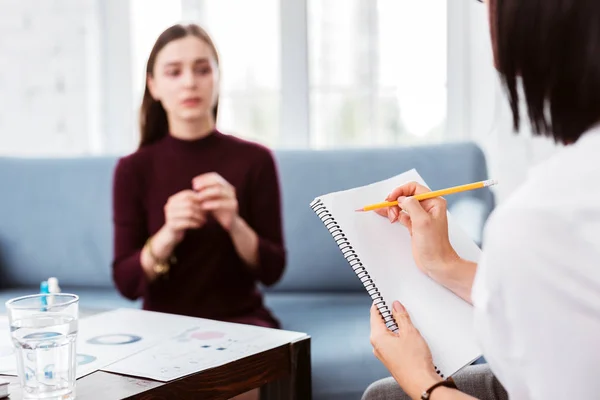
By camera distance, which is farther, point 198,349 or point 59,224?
point 59,224

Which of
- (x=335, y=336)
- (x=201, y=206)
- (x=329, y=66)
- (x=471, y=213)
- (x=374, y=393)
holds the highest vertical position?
(x=329, y=66)

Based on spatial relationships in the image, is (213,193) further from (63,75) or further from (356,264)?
(63,75)

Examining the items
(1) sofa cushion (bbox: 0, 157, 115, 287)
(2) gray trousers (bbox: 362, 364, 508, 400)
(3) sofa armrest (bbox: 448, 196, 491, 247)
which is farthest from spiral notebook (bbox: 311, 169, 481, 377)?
(1) sofa cushion (bbox: 0, 157, 115, 287)

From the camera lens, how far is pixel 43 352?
34.5 inches

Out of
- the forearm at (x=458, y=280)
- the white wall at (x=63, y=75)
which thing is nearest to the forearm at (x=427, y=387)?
the forearm at (x=458, y=280)

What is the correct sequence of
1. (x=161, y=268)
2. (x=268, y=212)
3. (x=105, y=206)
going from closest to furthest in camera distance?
1. (x=161, y=268)
2. (x=268, y=212)
3. (x=105, y=206)

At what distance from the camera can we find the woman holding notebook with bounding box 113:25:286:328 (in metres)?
1.75

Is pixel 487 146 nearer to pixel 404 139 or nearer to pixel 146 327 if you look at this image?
pixel 404 139

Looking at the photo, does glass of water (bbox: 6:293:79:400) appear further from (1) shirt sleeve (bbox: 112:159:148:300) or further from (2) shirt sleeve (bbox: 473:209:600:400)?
(1) shirt sleeve (bbox: 112:159:148:300)

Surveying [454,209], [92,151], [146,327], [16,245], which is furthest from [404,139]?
[146,327]

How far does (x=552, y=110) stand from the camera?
72 cm

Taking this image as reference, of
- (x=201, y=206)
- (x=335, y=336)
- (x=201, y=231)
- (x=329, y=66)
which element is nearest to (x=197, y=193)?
(x=201, y=206)

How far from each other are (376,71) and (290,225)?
0.78 metres

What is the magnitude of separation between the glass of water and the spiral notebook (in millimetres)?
365
